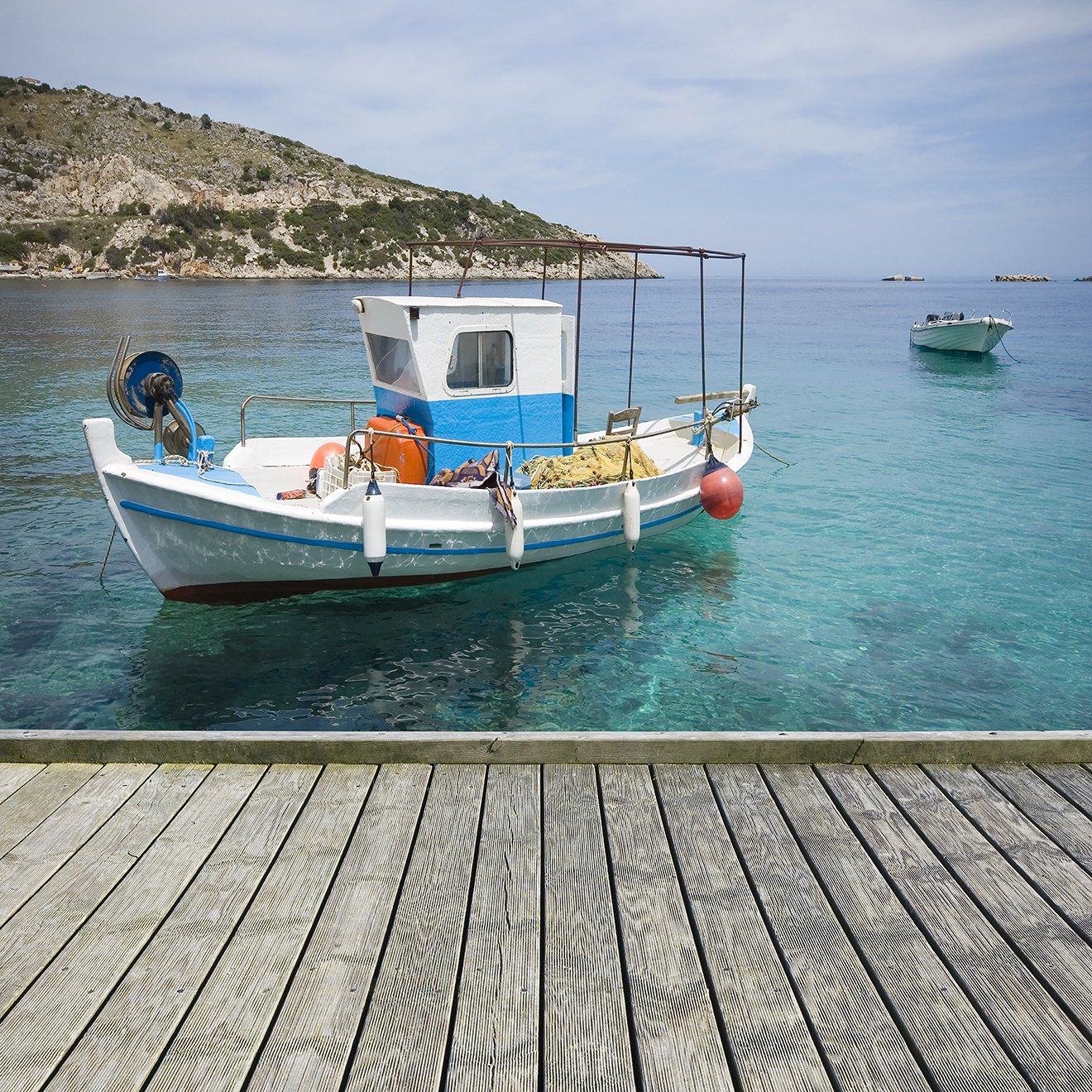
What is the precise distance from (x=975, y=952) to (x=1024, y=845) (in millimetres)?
846

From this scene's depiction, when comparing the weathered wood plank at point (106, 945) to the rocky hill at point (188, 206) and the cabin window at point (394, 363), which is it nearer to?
the cabin window at point (394, 363)

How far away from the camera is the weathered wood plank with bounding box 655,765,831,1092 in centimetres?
270

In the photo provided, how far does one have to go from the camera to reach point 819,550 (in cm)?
1320

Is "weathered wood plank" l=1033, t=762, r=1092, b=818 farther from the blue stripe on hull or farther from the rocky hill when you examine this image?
the rocky hill

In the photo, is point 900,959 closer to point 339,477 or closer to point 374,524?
point 374,524

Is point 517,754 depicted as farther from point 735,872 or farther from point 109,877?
point 109,877

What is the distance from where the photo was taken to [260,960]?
3107 mm

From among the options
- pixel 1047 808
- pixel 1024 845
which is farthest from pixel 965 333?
pixel 1024 845

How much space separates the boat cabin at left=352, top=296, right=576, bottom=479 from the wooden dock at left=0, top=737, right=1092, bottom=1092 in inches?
259

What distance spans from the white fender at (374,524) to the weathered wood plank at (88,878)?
4853mm

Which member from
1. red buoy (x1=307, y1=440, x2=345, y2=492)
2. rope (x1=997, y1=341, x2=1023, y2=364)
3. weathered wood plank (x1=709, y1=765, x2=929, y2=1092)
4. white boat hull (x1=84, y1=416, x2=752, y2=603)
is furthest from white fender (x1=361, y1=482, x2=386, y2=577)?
rope (x1=997, y1=341, x2=1023, y2=364)

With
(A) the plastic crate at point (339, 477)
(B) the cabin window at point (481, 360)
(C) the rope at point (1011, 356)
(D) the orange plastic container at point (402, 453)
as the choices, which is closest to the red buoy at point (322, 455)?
(A) the plastic crate at point (339, 477)

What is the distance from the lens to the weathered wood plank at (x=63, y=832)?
11.6 feet

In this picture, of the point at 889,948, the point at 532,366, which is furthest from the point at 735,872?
the point at 532,366
